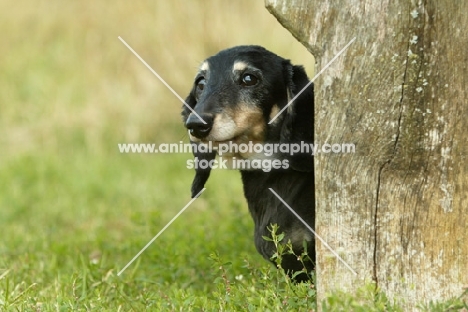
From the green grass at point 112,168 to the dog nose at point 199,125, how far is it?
92cm

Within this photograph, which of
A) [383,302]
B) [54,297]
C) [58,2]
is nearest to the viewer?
[383,302]

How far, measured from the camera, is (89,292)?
15.8 ft

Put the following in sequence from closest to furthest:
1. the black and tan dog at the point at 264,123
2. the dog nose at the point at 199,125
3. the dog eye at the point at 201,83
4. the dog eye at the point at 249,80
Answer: the dog nose at the point at 199,125, the black and tan dog at the point at 264,123, the dog eye at the point at 249,80, the dog eye at the point at 201,83

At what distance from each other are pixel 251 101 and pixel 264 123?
161mm

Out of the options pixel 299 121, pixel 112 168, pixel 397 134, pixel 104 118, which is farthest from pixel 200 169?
pixel 104 118

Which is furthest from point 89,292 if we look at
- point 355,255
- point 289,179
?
point 355,255

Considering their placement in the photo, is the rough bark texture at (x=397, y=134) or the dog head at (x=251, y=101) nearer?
the rough bark texture at (x=397, y=134)

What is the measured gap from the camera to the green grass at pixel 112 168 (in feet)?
16.2

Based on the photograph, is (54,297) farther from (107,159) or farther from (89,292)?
(107,159)

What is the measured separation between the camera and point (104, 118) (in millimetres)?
10836

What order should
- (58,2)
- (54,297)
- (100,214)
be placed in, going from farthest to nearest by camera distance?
(58,2) < (100,214) < (54,297)

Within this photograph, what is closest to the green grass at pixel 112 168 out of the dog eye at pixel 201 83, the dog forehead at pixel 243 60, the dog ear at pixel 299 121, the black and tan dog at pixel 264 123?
the black and tan dog at pixel 264 123

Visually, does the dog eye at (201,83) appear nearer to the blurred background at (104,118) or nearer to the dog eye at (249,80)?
the dog eye at (249,80)

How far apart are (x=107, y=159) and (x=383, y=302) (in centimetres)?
704
